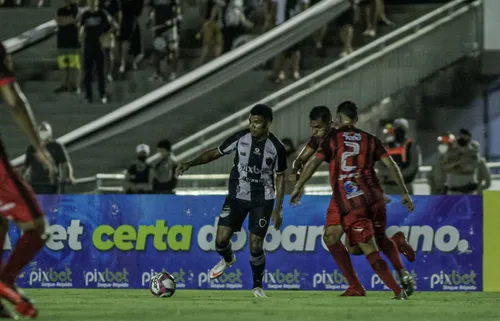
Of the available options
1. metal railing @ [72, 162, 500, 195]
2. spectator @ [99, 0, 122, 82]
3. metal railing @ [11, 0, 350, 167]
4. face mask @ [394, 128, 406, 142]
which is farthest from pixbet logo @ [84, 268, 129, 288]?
spectator @ [99, 0, 122, 82]

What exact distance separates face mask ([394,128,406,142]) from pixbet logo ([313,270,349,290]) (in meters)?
2.62

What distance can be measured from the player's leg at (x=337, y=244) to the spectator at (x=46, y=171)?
18.9ft

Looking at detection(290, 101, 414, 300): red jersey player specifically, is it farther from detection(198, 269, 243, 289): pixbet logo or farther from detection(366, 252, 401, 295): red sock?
detection(198, 269, 243, 289): pixbet logo

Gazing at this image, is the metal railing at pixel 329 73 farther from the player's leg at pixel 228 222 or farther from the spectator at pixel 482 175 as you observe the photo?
the player's leg at pixel 228 222

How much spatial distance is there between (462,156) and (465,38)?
412cm

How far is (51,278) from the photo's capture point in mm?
18969

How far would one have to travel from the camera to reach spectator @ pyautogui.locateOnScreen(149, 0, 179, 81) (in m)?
24.2

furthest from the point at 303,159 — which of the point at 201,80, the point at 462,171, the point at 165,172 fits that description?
the point at 201,80

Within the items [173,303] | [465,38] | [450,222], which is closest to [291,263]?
[450,222]

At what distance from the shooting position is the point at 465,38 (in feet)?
78.7

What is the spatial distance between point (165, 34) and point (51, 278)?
21.8 feet

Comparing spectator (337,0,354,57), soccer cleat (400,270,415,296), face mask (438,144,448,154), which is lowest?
soccer cleat (400,270,415,296)

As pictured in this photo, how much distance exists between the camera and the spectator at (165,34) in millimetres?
24219

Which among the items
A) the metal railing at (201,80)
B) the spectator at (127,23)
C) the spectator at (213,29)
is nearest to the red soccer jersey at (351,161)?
the metal railing at (201,80)
